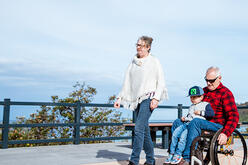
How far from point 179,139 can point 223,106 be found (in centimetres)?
61

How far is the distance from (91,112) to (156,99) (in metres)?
6.00

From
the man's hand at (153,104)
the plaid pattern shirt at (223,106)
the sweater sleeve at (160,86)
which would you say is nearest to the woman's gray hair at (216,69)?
the plaid pattern shirt at (223,106)

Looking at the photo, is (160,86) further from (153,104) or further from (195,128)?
(195,128)

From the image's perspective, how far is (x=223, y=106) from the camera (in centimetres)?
392

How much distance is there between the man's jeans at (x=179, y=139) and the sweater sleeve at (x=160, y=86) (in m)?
0.59

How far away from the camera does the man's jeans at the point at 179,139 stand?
3730 millimetres

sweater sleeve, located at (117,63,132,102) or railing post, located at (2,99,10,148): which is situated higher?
sweater sleeve, located at (117,63,132,102)

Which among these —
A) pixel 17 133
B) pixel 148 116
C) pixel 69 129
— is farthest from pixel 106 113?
pixel 148 116

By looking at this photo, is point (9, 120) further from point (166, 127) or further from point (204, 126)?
point (204, 126)

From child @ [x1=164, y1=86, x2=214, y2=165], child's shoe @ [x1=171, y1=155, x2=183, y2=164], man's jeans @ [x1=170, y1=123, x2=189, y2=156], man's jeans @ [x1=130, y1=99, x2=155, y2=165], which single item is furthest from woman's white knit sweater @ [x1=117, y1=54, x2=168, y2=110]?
child's shoe @ [x1=171, y1=155, x2=183, y2=164]

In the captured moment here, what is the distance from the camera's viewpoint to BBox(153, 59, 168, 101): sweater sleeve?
4363mm

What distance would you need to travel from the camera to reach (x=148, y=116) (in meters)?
4.35

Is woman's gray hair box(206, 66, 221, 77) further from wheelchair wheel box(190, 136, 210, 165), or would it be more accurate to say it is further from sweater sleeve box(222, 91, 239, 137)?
wheelchair wheel box(190, 136, 210, 165)

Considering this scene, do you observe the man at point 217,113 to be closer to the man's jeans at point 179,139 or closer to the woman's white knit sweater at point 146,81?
the man's jeans at point 179,139
